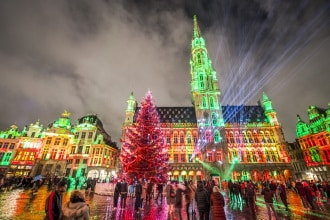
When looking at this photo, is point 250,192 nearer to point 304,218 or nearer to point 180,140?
point 304,218

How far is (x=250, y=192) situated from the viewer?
30.7ft

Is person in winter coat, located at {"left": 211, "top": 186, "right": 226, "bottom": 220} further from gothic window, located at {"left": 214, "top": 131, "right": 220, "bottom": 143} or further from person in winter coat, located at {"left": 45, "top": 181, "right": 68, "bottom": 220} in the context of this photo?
→ gothic window, located at {"left": 214, "top": 131, "right": 220, "bottom": 143}

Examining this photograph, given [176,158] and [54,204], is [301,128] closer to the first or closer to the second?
[176,158]

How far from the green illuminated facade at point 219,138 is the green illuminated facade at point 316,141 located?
11151 millimetres

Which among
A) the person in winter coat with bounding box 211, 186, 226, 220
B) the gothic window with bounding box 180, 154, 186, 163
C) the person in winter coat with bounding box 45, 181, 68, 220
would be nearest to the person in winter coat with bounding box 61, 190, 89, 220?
the person in winter coat with bounding box 45, 181, 68, 220

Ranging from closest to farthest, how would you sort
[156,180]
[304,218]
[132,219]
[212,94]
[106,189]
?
[132,219], [304,218], [156,180], [106,189], [212,94]

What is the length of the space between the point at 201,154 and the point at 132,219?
106 feet

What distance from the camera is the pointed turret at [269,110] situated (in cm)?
4352

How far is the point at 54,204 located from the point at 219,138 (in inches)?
1538

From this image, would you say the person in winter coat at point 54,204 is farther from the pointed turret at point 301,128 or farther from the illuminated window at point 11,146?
the pointed turret at point 301,128

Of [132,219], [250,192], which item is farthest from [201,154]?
[132,219]

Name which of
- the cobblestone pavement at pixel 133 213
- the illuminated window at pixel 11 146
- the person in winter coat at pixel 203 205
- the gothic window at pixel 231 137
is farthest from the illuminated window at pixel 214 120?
the illuminated window at pixel 11 146

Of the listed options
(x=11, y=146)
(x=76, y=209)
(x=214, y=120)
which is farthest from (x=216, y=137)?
(x=11, y=146)

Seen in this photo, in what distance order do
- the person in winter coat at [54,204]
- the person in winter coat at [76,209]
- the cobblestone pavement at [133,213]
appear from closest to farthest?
the person in winter coat at [76,209] → the person in winter coat at [54,204] → the cobblestone pavement at [133,213]
